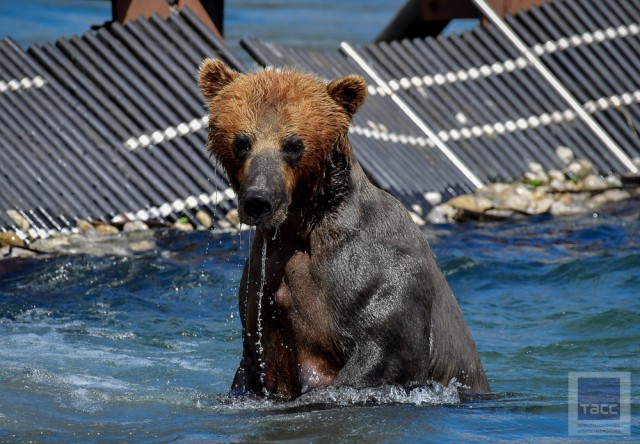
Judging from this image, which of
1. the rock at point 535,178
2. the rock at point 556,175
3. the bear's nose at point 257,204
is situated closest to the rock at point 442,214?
the rock at point 535,178

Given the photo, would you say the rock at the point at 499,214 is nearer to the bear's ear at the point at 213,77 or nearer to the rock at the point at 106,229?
the rock at the point at 106,229

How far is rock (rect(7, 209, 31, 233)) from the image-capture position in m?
11.2

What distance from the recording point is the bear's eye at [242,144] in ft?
19.3

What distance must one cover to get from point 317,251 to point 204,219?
19.6 ft

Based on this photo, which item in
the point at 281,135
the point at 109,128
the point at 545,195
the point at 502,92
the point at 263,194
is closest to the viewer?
the point at 263,194

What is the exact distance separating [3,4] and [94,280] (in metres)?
20.6

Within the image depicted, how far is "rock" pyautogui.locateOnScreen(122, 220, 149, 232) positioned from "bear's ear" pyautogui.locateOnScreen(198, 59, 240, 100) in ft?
18.6

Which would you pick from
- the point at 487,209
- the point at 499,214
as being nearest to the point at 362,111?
the point at 487,209

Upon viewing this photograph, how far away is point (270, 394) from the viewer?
247 inches

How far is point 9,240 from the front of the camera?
435 inches

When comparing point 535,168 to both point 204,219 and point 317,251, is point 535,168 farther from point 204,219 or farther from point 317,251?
point 317,251

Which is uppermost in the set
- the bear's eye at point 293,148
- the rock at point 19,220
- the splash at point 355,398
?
the rock at point 19,220

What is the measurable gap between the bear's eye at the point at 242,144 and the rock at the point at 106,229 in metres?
5.86

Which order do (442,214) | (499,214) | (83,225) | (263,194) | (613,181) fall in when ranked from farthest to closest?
(613,181) < (499,214) < (442,214) < (83,225) < (263,194)
